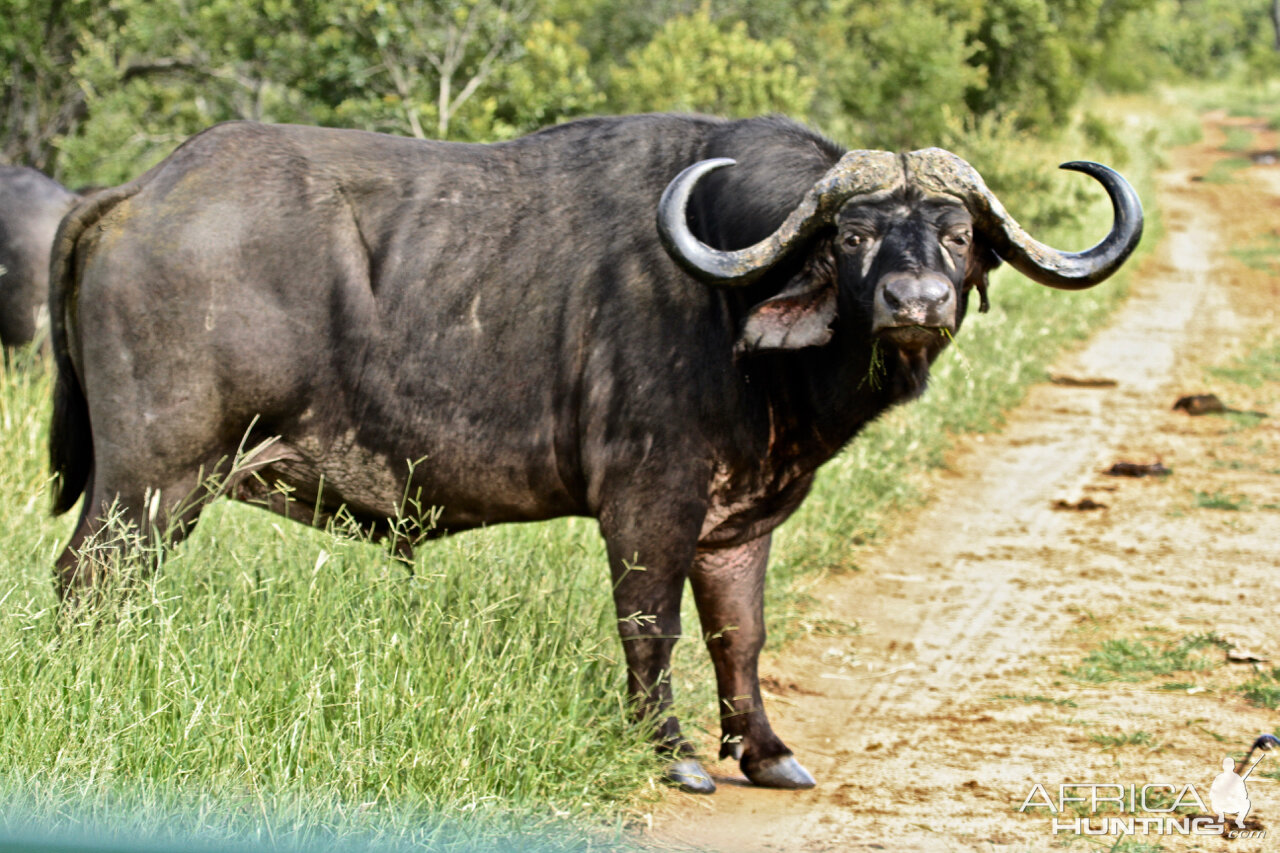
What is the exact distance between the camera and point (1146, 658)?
5359 millimetres

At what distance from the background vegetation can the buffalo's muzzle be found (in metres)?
1.34

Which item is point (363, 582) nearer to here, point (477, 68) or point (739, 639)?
point (739, 639)

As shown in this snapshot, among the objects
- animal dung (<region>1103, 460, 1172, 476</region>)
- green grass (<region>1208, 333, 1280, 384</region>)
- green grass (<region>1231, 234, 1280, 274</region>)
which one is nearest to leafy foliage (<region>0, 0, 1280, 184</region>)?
green grass (<region>1231, 234, 1280, 274</region>)

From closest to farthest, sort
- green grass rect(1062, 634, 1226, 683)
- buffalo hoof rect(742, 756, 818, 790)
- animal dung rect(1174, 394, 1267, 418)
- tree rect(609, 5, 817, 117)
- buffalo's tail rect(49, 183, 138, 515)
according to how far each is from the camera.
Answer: buffalo's tail rect(49, 183, 138, 515)
buffalo hoof rect(742, 756, 818, 790)
green grass rect(1062, 634, 1226, 683)
animal dung rect(1174, 394, 1267, 418)
tree rect(609, 5, 817, 117)

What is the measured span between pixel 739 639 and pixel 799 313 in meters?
1.14

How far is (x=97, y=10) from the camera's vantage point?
11.4 m

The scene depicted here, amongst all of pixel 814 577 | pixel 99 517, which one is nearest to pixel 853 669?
pixel 814 577

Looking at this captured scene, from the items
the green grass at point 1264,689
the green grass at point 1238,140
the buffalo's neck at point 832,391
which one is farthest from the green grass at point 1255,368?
the green grass at point 1238,140

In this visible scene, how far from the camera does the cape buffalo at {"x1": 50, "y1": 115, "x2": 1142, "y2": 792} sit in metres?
3.98

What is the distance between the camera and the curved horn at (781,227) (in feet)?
12.5

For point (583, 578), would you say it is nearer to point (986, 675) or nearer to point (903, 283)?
point (986, 675)

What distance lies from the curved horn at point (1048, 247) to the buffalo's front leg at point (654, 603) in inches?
46.5

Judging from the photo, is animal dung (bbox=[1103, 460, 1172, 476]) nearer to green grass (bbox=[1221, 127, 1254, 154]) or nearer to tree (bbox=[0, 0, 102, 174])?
tree (bbox=[0, 0, 102, 174])

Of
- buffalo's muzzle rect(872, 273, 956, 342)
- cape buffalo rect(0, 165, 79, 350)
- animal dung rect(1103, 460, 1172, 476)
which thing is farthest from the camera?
cape buffalo rect(0, 165, 79, 350)
